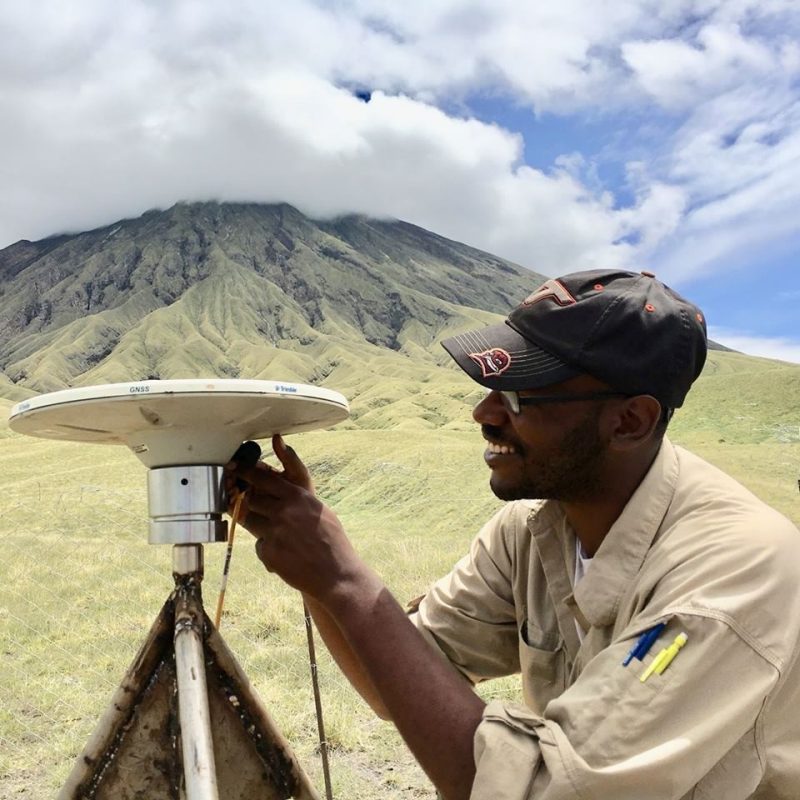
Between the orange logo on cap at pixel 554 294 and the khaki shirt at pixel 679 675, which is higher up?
the orange logo on cap at pixel 554 294

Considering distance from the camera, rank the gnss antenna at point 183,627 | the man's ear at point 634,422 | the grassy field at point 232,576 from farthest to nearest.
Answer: the grassy field at point 232,576
the man's ear at point 634,422
the gnss antenna at point 183,627

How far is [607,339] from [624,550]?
467 millimetres

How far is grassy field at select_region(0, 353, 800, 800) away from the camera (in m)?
5.14

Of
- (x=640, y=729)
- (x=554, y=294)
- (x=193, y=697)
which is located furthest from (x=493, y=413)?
(x=193, y=697)

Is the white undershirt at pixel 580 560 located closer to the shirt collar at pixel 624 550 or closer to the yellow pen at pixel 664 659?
the shirt collar at pixel 624 550

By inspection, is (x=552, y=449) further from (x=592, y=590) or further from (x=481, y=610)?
(x=481, y=610)

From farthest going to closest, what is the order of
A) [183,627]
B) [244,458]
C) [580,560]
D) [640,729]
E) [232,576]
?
1. [232,576]
2. [580,560]
3. [244,458]
4. [183,627]
5. [640,729]

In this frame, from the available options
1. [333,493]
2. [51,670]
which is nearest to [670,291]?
[51,670]

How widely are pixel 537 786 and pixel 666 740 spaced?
0.77ft

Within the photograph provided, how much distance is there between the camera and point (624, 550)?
171 cm

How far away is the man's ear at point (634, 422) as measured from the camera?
1.75 m

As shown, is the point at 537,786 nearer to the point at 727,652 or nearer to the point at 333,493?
the point at 727,652

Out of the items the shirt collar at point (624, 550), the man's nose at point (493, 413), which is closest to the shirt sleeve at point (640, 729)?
the shirt collar at point (624, 550)

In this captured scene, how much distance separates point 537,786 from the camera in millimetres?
1351
